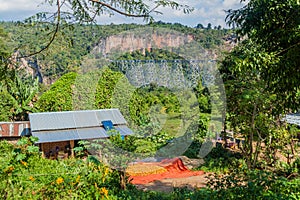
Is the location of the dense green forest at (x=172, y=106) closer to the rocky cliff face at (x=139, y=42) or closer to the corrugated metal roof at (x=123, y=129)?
the corrugated metal roof at (x=123, y=129)

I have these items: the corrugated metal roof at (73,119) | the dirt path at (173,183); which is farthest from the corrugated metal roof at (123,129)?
the dirt path at (173,183)

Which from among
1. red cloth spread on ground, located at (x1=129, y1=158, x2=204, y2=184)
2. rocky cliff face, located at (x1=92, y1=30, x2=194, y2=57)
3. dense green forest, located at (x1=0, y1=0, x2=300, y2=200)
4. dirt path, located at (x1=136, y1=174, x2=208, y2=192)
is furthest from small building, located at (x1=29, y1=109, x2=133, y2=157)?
rocky cliff face, located at (x1=92, y1=30, x2=194, y2=57)

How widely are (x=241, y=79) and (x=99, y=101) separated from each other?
5297mm

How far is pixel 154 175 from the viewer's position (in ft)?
25.9

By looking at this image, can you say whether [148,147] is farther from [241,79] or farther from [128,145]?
[241,79]

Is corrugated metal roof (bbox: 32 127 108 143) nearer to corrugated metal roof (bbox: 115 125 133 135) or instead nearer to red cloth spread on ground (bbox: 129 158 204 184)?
corrugated metal roof (bbox: 115 125 133 135)

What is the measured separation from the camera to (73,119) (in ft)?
30.4

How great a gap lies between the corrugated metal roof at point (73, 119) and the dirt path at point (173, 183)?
2557 millimetres

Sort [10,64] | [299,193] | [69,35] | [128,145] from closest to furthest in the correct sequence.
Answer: [10,64] → [69,35] → [299,193] → [128,145]

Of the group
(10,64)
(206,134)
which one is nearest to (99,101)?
(206,134)

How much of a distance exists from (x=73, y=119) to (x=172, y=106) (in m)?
2.79

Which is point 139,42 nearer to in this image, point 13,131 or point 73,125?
point 73,125

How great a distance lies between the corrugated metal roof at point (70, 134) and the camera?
8.36m

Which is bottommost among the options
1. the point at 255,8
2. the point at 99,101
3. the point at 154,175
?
the point at 154,175
